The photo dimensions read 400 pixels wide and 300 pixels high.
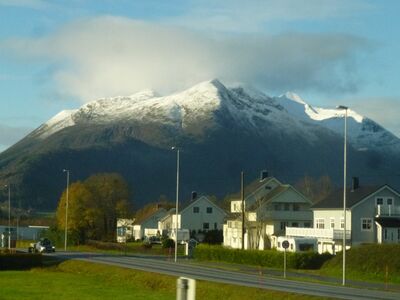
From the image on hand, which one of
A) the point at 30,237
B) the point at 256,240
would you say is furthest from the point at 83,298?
the point at 30,237

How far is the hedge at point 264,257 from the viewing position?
2933 inches

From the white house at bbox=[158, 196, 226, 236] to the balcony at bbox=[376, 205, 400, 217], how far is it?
50.9 metres

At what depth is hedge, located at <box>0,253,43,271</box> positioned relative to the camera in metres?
69.4

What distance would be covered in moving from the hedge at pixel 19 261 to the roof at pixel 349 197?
3774cm

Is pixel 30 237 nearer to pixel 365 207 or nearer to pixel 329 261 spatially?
pixel 365 207

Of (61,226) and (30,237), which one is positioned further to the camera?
(30,237)

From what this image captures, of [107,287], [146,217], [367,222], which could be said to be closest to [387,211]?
[367,222]

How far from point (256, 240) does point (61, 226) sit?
3134 cm

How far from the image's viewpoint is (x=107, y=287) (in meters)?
47.2

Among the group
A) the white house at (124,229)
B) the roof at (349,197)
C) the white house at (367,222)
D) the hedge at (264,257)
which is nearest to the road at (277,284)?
the hedge at (264,257)

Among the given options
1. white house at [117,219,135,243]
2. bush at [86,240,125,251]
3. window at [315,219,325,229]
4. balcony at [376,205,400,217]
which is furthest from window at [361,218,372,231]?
white house at [117,219,135,243]

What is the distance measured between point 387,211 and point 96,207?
5082cm

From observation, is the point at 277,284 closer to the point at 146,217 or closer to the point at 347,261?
the point at 347,261

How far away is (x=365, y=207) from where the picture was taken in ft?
312
